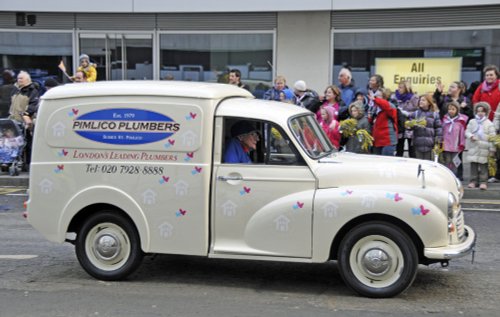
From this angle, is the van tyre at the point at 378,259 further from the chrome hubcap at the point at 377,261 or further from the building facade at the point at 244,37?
the building facade at the point at 244,37

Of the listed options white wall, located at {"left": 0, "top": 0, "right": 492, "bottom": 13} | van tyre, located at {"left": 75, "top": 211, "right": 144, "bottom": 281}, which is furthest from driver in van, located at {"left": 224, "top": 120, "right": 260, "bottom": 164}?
white wall, located at {"left": 0, "top": 0, "right": 492, "bottom": 13}

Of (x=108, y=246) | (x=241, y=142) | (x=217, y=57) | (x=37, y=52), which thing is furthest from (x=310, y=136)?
(x=37, y=52)

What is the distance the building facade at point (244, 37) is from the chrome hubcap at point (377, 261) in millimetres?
11322

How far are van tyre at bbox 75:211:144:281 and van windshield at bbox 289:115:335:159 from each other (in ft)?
6.20

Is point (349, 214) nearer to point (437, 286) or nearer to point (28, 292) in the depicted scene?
point (437, 286)

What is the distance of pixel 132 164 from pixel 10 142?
780cm

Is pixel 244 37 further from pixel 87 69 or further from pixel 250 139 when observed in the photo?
pixel 250 139

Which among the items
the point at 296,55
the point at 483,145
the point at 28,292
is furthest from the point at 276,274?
the point at 296,55

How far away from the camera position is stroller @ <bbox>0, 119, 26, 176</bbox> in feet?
41.4

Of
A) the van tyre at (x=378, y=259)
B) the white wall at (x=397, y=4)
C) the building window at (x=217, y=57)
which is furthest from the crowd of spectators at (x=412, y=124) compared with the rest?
the building window at (x=217, y=57)

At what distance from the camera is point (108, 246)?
6.07m

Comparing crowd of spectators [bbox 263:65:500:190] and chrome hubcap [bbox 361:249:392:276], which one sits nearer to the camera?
chrome hubcap [bbox 361:249:392:276]

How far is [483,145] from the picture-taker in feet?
35.6

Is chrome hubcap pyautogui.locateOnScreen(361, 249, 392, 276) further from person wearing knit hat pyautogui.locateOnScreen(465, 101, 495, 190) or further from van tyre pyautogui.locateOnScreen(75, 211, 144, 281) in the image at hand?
person wearing knit hat pyautogui.locateOnScreen(465, 101, 495, 190)
